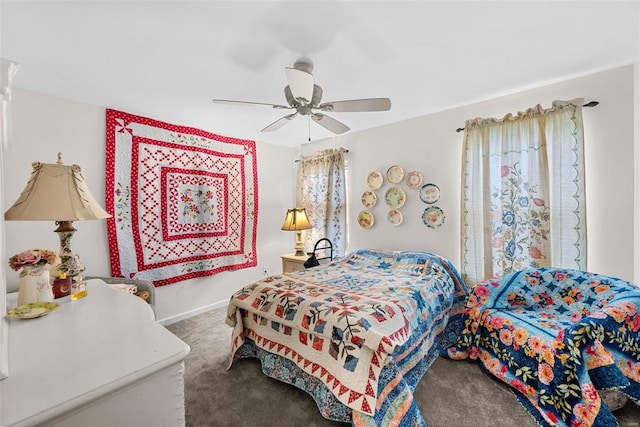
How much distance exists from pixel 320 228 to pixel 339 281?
64.1 inches

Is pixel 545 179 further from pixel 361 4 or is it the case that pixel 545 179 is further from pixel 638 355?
pixel 361 4

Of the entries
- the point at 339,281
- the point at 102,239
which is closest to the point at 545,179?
the point at 339,281

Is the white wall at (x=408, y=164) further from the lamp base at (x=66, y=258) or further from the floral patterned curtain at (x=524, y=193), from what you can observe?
the lamp base at (x=66, y=258)

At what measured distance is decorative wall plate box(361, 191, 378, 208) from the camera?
11.0 ft

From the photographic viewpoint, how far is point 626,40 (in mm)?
1675

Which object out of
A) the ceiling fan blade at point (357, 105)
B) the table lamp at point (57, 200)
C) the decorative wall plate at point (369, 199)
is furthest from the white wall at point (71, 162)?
the ceiling fan blade at point (357, 105)

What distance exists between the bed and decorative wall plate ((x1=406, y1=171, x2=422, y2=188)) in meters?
0.88

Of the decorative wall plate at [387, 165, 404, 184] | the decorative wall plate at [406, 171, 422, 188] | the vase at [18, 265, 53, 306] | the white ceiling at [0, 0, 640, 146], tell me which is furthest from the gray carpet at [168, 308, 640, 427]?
the white ceiling at [0, 0, 640, 146]

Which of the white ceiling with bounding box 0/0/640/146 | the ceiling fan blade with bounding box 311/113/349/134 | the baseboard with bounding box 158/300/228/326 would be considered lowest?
the baseboard with bounding box 158/300/228/326

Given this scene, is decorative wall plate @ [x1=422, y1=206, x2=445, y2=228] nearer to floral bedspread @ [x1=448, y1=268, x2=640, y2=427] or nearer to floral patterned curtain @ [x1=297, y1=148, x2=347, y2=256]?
floral bedspread @ [x1=448, y1=268, x2=640, y2=427]

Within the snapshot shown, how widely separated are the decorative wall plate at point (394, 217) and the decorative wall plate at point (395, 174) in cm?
37

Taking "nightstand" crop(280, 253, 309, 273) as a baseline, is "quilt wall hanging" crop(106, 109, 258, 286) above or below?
above

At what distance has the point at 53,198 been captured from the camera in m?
1.27

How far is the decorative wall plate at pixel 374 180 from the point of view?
3.28 meters
